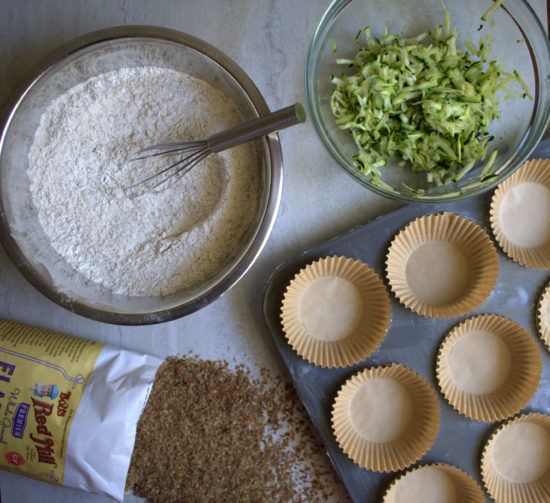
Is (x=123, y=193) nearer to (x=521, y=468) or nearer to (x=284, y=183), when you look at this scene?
(x=284, y=183)

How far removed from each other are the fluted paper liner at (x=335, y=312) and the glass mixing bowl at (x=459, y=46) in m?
0.23

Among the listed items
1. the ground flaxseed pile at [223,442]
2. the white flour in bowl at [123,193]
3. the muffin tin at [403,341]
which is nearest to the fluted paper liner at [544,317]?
the muffin tin at [403,341]

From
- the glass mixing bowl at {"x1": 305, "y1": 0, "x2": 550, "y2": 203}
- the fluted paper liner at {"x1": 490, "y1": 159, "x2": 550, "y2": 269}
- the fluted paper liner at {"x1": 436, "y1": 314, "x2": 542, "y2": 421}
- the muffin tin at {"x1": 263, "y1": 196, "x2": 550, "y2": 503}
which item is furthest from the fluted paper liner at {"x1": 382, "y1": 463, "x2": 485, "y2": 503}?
the glass mixing bowl at {"x1": 305, "y1": 0, "x2": 550, "y2": 203}

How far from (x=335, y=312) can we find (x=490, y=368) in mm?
415

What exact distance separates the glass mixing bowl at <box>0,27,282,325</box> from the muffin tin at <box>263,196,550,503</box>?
7.2 inches

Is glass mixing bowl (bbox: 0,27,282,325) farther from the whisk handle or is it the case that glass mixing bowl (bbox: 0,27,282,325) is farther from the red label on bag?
the red label on bag

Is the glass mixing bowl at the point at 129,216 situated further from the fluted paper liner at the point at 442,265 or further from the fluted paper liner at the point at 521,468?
the fluted paper liner at the point at 521,468

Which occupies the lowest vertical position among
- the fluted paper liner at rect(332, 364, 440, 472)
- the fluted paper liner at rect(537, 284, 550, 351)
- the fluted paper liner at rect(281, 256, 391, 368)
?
the fluted paper liner at rect(332, 364, 440, 472)

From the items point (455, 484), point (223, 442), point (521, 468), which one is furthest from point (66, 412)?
point (521, 468)

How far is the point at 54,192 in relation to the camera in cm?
101

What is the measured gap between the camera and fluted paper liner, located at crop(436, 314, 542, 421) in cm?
110

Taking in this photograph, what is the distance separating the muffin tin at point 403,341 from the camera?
109 cm

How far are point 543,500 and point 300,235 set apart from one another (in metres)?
0.88

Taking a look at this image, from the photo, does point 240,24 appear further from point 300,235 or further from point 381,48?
point 300,235
